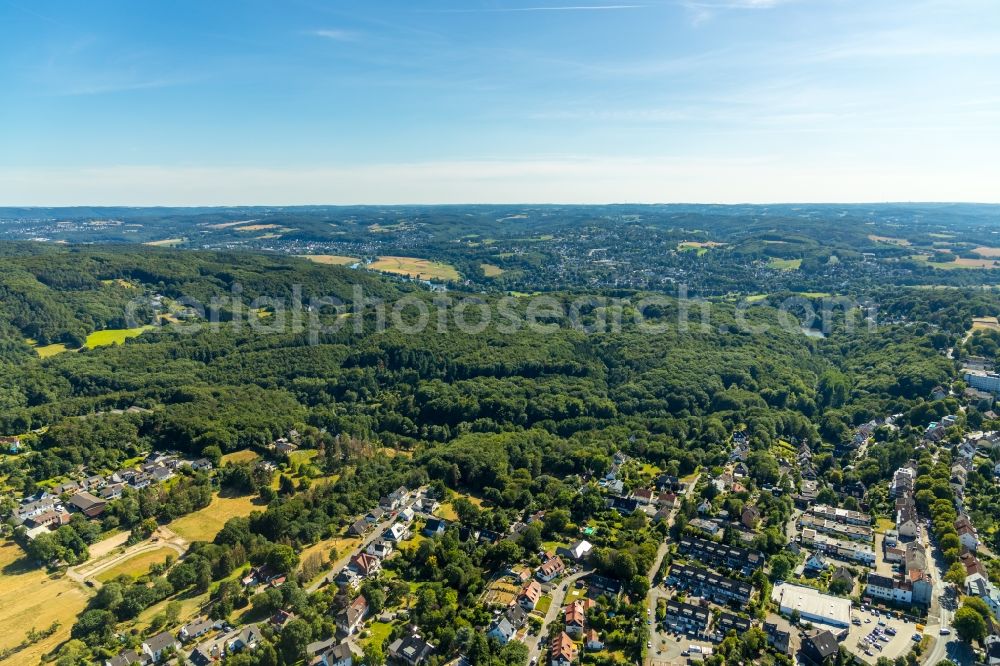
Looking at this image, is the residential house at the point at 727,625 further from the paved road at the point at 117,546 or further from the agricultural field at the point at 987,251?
the agricultural field at the point at 987,251

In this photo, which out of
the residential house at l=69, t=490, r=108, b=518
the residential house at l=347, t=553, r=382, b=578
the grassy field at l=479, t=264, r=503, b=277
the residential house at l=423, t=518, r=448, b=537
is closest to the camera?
the residential house at l=347, t=553, r=382, b=578

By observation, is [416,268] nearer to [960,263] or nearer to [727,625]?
[960,263]

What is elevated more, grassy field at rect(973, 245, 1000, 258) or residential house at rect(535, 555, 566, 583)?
grassy field at rect(973, 245, 1000, 258)

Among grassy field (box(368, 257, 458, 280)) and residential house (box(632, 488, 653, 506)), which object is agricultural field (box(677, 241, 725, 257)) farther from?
residential house (box(632, 488, 653, 506))

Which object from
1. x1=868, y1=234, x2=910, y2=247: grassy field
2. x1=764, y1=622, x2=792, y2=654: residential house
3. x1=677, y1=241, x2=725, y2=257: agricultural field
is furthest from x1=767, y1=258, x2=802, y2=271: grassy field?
x1=764, y1=622, x2=792, y2=654: residential house

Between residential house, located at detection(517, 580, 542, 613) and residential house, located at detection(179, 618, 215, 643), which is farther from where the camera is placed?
residential house, located at detection(517, 580, 542, 613)

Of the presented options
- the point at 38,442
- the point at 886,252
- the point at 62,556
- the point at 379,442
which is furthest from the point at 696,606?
the point at 886,252

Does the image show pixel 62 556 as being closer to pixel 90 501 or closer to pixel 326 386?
pixel 90 501

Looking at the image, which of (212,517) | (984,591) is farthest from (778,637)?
(212,517)
